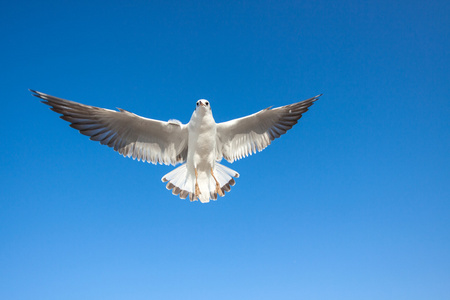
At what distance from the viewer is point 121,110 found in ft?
26.6

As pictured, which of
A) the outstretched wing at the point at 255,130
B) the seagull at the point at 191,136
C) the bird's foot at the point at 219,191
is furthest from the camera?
the outstretched wing at the point at 255,130

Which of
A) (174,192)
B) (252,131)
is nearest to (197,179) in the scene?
(174,192)

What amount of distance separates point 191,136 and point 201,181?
3.86 feet

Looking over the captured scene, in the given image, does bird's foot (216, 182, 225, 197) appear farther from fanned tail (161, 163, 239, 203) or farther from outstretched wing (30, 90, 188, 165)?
outstretched wing (30, 90, 188, 165)

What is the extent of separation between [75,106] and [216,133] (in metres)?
3.25

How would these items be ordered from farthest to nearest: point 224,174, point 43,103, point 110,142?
point 224,174, point 110,142, point 43,103

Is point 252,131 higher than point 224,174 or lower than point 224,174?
higher

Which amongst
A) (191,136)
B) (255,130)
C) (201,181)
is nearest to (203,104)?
(191,136)

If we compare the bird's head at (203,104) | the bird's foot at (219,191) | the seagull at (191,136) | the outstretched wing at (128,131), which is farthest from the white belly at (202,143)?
the bird's foot at (219,191)

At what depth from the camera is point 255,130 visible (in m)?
9.43

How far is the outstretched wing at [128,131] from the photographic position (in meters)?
8.18

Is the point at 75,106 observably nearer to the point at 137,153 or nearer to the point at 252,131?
the point at 137,153

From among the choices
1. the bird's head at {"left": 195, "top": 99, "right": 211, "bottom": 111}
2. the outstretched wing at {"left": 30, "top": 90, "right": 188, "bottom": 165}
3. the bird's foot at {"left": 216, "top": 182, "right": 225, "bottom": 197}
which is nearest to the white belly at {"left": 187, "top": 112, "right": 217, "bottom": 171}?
the bird's head at {"left": 195, "top": 99, "right": 211, "bottom": 111}

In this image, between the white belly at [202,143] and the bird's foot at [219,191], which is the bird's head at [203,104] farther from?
the bird's foot at [219,191]
